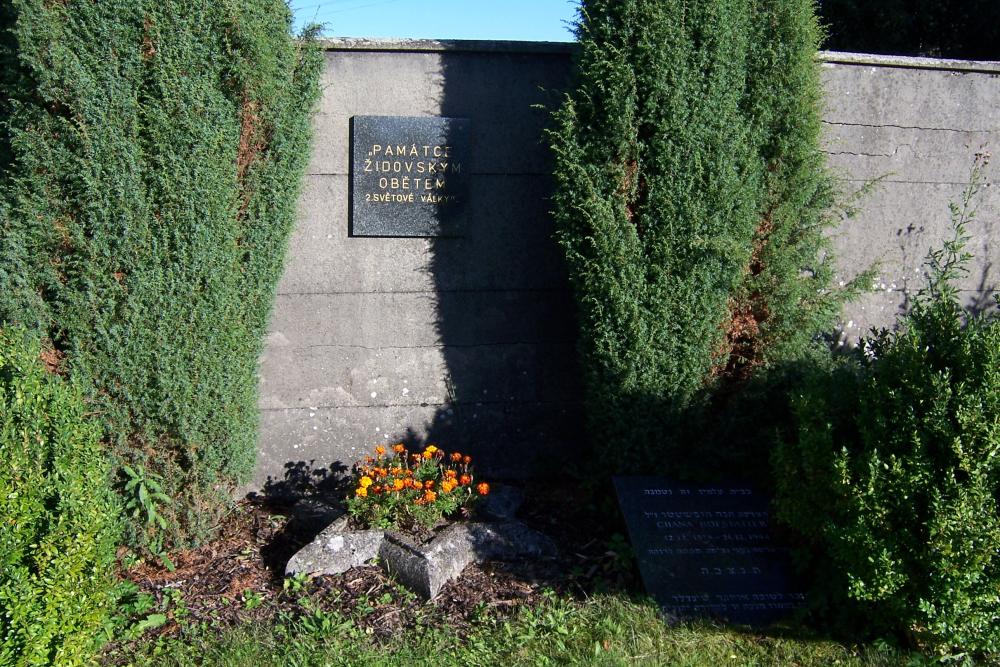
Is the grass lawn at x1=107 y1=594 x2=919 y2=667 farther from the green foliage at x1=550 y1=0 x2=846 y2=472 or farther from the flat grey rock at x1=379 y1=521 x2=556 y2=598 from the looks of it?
the green foliage at x1=550 y1=0 x2=846 y2=472

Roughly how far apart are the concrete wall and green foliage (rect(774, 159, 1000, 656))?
5.99 ft

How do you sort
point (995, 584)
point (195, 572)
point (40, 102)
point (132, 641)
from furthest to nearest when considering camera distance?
point (195, 572) → point (40, 102) → point (132, 641) → point (995, 584)

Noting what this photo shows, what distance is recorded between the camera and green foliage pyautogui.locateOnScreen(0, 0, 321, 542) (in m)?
3.64

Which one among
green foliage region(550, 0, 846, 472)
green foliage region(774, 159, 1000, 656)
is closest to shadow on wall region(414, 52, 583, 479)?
green foliage region(550, 0, 846, 472)

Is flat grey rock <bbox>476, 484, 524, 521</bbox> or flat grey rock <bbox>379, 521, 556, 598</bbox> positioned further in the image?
flat grey rock <bbox>476, 484, 524, 521</bbox>

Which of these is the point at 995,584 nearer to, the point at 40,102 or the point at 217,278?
the point at 217,278

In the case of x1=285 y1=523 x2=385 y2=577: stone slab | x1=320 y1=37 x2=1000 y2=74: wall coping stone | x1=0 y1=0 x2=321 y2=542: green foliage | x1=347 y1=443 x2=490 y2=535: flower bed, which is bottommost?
x1=285 y1=523 x2=385 y2=577: stone slab

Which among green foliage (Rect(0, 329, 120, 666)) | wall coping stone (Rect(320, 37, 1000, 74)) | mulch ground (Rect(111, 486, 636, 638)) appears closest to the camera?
green foliage (Rect(0, 329, 120, 666))

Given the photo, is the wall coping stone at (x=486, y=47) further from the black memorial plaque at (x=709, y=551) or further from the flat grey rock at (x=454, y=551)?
the flat grey rock at (x=454, y=551)

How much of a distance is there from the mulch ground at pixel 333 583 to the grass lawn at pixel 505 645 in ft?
0.22

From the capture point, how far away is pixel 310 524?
A: 4363 millimetres

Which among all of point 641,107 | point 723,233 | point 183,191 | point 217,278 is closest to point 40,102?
point 183,191

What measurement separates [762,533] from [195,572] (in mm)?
2795

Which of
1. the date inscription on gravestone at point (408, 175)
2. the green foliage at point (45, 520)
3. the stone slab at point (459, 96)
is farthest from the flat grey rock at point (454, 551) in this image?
the stone slab at point (459, 96)
